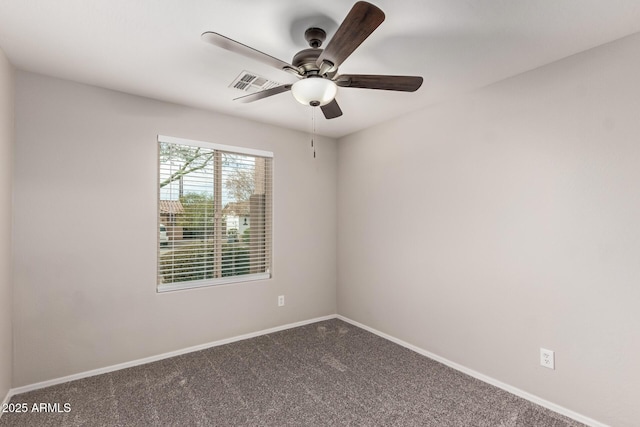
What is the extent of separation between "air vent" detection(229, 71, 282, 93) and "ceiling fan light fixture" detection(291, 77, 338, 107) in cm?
77

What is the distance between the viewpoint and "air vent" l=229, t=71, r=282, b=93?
2.48 metres

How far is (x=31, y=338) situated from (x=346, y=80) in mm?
2958

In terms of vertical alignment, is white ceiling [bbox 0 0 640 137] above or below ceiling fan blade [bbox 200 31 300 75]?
above

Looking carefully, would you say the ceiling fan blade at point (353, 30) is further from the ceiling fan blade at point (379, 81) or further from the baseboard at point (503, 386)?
the baseboard at point (503, 386)

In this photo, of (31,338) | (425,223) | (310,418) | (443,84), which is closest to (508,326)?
(425,223)

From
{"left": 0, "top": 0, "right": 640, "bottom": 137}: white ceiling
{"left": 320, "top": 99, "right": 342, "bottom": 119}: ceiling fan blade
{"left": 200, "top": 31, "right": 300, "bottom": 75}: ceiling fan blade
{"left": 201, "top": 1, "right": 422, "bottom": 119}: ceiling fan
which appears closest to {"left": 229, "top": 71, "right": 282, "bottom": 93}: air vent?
{"left": 0, "top": 0, "right": 640, "bottom": 137}: white ceiling

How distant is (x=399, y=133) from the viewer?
11.1 feet

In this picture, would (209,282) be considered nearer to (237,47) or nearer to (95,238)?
(95,238)

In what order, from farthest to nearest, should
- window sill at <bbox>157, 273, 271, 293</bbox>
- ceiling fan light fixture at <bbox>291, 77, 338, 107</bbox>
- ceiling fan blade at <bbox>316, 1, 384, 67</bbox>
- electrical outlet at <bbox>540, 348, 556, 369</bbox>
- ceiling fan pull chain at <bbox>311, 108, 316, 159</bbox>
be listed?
ceiling fan pull chain at <bbox>311, 108, 316, 159</bbox> → window sill at <bbox>157, 273, 271, 293</bbox> → electrical outlet at <bbox>540, 348, 556, 369</bbox> → ceiling fan light fixture at <bbox>291, 77, 338, 107</bbox> → ceiling fan blade at <bbox>316, 1, 384, 67</bbox>

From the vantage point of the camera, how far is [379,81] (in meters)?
1.93

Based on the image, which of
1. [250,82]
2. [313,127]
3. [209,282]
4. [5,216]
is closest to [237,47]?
[250,82]

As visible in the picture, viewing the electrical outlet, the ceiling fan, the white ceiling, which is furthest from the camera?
the electrical outlet

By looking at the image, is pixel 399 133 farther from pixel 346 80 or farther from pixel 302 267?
pixel 302 267

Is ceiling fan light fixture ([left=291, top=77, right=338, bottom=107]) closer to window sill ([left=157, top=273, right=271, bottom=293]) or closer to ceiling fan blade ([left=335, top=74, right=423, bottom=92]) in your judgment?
ceiling fan blade ([left=335, top=74, right=423, bottom=92])
